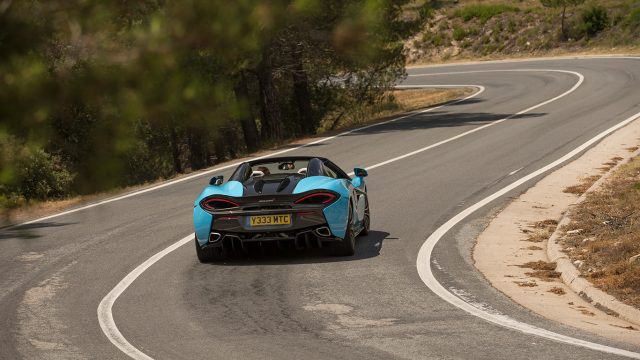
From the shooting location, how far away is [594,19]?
5947cm

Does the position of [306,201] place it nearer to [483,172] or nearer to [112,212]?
[112,212]

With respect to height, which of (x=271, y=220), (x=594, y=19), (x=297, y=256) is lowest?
(x=594, y=19)

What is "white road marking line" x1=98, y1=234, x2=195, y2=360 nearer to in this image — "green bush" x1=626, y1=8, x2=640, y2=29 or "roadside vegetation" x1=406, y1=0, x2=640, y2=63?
"roadside vegetation" x1=406, y1=0, x2=640, y2=63

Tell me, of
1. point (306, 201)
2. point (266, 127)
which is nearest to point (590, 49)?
point (266, 127)

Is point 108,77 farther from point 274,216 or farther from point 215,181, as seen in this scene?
point 215,181

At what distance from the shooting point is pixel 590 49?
58375 millimetres

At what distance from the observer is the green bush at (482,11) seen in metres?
68.2

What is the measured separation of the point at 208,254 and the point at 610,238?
503 cm

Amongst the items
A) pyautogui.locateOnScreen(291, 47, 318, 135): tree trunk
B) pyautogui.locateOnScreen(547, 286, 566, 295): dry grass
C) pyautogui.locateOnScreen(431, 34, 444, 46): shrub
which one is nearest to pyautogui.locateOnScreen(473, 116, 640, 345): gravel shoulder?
pyautogui.locateOnScreen(547, 286, 566, 295): dry grass

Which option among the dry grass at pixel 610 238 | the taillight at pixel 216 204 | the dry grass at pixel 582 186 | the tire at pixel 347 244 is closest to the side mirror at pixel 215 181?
the taillight at pixel 216 204

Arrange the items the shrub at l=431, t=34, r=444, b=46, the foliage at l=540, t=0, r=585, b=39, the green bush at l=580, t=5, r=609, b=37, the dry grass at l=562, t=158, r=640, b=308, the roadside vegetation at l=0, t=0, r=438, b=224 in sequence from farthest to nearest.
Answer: the shrub at l=431, t=34, r=444, b=46, the foliage at l=540, t=0, r=585, b=39, the green bush at l=580, t=5, r=609, b=37, the dry grass at l=562, t=158, r=640, b=308, the roadside vegetation at l=0, t=0, r=438, b=224

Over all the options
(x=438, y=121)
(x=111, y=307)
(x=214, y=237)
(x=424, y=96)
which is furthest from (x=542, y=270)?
(x=424, y=96)

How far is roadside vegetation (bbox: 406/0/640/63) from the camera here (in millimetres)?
59312

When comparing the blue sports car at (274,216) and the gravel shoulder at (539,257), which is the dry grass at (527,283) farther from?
the blue sports car at (274,216)
